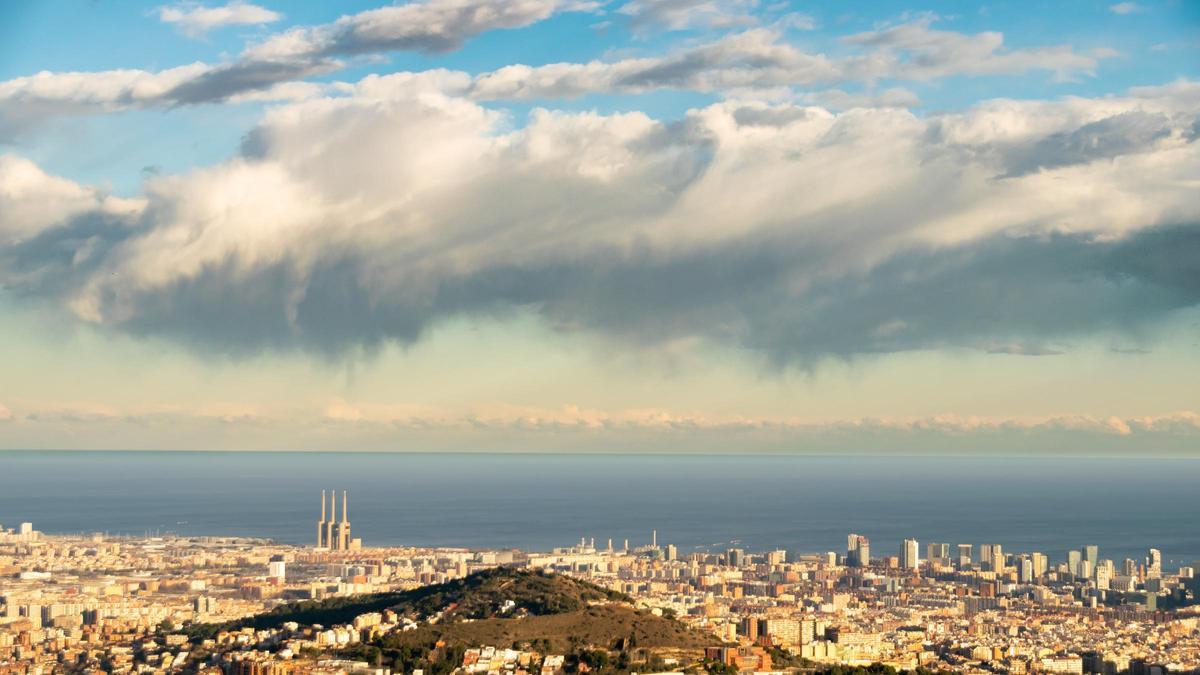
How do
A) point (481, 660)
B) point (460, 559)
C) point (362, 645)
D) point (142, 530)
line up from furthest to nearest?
point (142, 530), point (460, 559), point (362, 645), point (481, 660)

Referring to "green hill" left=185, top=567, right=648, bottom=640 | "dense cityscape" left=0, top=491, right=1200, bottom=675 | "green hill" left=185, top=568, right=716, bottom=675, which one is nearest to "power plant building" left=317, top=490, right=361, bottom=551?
"dense cityscape" left=0, top=491, right=1200, bottom=675

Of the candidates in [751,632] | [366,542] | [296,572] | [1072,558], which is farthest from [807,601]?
[366,542]

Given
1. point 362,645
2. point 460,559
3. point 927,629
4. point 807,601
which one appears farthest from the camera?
point 460,559

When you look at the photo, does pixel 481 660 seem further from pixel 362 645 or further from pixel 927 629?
pixel 927 629

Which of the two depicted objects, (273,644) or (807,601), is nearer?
(273,644)

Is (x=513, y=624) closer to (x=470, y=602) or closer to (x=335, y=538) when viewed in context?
(x=470, y=602)

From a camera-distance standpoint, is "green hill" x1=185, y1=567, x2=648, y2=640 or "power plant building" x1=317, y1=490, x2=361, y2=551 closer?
"green hill" x1=185, y1=567, x2=648, y2=640

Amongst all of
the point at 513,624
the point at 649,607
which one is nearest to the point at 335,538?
the point at 649,607

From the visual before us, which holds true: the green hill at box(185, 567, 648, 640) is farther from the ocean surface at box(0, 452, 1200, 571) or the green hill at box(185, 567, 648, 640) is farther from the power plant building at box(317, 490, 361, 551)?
the ocean surface at box(0, 452, 1200, 571)
